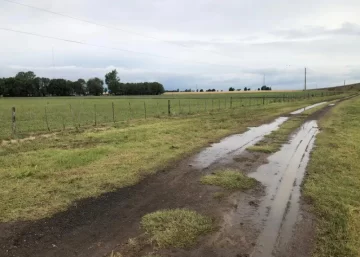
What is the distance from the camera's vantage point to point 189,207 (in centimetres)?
566

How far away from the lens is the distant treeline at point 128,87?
156m

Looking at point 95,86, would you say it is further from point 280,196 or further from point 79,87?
point 280,196

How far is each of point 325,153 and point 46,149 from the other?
29.9 feet

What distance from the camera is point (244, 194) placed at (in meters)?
6.44

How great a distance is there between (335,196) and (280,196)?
1001mm

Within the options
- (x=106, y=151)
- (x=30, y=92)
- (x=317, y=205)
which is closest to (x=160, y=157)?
(x=106, y=151)

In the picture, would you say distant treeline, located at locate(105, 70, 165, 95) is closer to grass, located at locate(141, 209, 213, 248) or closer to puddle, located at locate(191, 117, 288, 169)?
puddle, located at locate(191, 117, 288, 169)

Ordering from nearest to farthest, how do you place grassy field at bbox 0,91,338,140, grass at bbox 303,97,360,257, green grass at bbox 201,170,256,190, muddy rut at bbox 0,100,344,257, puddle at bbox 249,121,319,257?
muddy rut at bbox 0,100,344,257
grass at bbox 303,97,360,257
puddle at bbox 249,121,319,257
green grass at bbox 201,170,256,190
grassy field at bbox 0,91,338,140

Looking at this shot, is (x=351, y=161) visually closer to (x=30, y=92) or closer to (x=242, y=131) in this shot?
(x=242, y=131)

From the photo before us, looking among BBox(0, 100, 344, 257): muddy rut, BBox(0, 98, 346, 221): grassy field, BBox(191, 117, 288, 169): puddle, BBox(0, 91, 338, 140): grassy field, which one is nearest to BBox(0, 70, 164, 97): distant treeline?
BBox(0, 91, 338, 140): grassy field

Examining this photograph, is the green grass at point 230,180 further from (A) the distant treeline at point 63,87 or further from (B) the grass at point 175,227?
(A) the distant treeline at point 63,87

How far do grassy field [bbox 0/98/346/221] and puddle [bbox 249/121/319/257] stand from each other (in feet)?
9.16

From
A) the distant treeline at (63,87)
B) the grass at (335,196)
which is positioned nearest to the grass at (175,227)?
the grass at (335,196)

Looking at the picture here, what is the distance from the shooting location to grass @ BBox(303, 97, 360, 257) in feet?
14.2
